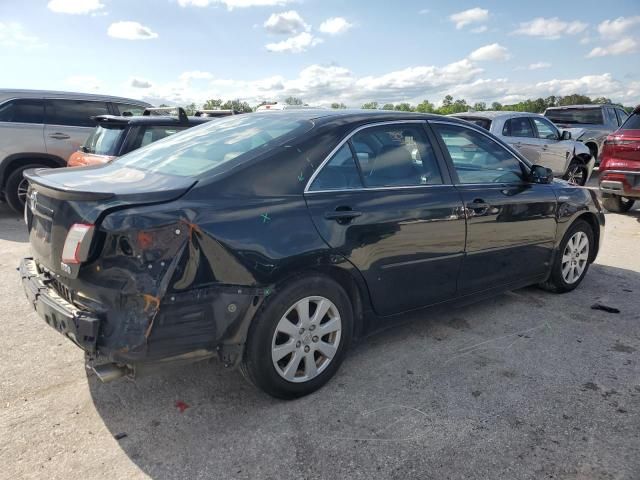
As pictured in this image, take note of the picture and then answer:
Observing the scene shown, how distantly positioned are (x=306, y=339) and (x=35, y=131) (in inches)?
280

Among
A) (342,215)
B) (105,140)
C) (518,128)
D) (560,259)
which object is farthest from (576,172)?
(342,215)

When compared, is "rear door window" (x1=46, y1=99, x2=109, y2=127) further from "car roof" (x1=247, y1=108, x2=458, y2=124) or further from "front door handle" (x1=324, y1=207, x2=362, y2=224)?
"front door handle" (x1=324, y1=207, x2=362, y2=224)

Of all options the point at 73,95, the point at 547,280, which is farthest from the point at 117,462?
the point at 73,95

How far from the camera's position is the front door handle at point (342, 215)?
117 inches

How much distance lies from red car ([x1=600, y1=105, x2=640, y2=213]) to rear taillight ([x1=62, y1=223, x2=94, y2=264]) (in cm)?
789

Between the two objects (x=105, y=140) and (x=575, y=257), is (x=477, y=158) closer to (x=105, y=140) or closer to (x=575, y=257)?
(x=575, y=257)

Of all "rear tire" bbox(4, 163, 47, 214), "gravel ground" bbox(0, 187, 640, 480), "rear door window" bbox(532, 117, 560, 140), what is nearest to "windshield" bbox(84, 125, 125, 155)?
"rear tire" bbox(4, 163, 47, 214)

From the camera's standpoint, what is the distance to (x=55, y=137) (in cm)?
820

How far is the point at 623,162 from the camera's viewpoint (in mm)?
7867

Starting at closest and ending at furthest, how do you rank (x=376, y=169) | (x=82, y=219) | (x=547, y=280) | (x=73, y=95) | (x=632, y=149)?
(x=82, y=219) → (x=376, y=169) → (x=547, y=280) → (x=632, y=149) → (x=73, y=95)

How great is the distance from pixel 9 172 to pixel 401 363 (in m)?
7.26

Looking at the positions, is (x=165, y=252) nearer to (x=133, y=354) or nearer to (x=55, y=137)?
(x=133, y=354)

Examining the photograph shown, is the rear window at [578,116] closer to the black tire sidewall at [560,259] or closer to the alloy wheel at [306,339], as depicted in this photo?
the black tire sidewall at [560,259]

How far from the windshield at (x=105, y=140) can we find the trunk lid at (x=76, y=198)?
11.9 feet
